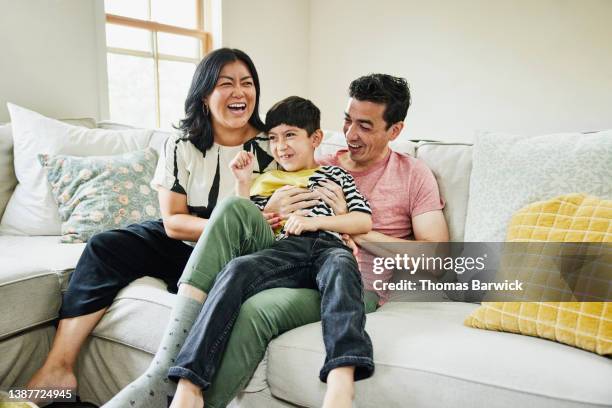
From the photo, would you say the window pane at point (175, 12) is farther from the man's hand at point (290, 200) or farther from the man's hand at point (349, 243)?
the man's hand at point (349, 243)

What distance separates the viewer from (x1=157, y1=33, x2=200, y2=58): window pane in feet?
12.0

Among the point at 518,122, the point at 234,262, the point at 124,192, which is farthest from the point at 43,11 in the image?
the point at 518,122

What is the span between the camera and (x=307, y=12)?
15.1 ft

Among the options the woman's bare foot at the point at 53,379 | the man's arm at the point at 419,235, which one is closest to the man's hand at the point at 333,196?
the man's arm at the point at 419,235

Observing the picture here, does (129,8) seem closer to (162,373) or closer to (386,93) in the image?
(386,93)

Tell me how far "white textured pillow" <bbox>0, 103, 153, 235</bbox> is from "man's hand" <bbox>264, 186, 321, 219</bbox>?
100 centimetres

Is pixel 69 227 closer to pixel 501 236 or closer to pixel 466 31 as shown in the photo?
pixel 501 236

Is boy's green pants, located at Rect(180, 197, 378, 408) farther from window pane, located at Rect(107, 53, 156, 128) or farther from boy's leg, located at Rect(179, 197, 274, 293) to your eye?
window pane, located at Rect(107, 53, 156, 128)

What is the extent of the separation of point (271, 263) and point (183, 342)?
296mm

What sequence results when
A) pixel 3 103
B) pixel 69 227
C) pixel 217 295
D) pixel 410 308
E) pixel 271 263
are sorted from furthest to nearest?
pixel 3 103
pixel 69 227
pixel 410 308
pixel 271 263
pixel 217 295

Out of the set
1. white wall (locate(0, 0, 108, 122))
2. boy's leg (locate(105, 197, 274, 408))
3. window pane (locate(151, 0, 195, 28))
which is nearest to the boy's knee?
boy's leg (locate(105, 197, 274, 408))

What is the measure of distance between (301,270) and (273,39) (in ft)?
10.8

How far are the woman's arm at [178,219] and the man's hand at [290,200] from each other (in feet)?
0.74

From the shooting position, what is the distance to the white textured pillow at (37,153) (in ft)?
6.73
